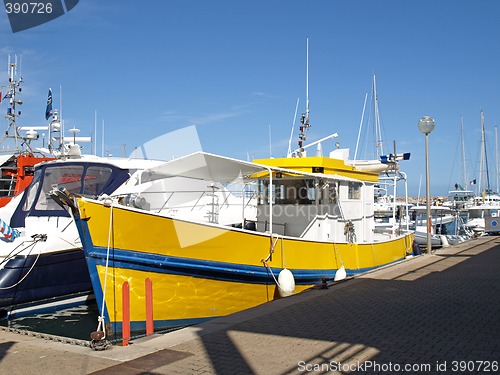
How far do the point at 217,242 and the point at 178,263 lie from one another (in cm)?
80

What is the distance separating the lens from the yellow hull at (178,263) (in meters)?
7.73

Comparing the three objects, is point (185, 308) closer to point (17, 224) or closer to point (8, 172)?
point (17, 224)

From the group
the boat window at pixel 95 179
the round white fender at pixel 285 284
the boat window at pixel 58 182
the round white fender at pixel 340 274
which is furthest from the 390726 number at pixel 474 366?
the boat window at pixel 58 182

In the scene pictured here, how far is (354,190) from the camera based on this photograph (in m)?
13.2

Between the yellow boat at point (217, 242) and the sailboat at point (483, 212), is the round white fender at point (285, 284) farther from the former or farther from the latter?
the sailboat at point (483, 212)

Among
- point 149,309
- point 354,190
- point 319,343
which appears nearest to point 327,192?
point 354,190

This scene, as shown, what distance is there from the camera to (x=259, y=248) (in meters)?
9.52

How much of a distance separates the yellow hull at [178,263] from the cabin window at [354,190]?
9.70ft

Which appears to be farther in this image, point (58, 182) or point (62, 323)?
point (58, 182)

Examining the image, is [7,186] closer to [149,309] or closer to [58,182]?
[58,182]

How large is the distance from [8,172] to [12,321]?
48.7 ft

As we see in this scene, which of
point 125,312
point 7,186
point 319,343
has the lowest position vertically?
point 319,343

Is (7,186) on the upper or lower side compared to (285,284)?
upper

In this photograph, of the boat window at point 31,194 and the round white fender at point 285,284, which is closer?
the round white fender at point 285,284
